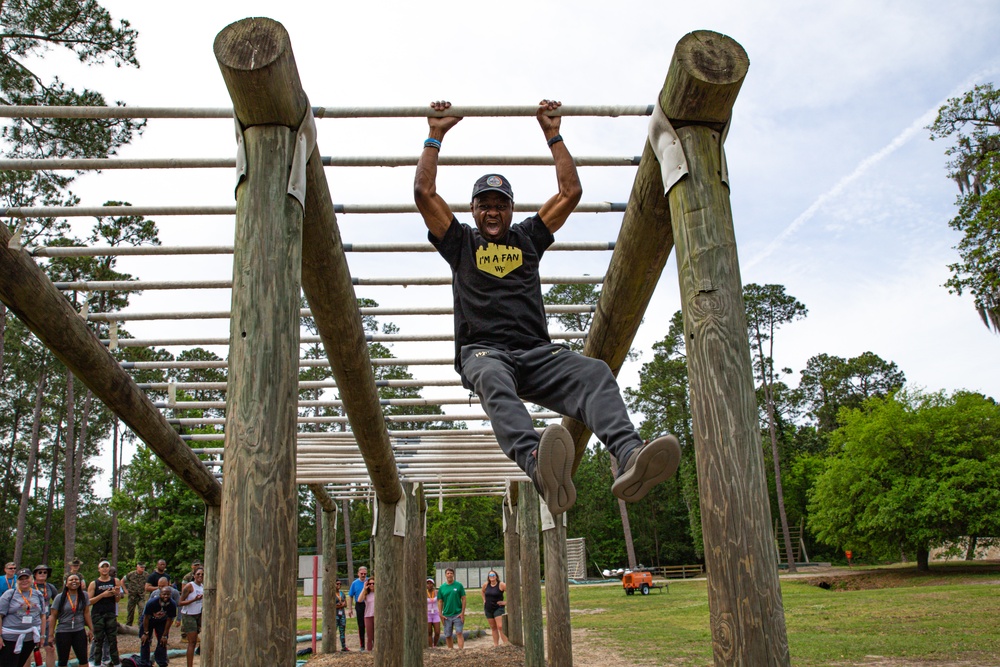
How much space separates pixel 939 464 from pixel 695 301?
98.3 feet

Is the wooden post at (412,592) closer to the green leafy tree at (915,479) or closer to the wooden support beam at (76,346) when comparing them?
the wooden support beam at (76,346)

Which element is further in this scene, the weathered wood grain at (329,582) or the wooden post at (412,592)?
the weathered wood grain at (329,582)

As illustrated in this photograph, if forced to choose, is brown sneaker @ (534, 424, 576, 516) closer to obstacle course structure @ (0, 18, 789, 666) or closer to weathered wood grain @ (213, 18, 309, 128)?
obstacle course structure @ (0, 18, 789, 666)

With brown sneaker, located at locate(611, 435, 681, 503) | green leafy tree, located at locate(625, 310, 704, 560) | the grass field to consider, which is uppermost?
green leafy tree, located at locate(625, 310, 704, 560)

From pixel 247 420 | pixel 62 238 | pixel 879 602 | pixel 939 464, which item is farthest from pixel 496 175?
pixel 939 464

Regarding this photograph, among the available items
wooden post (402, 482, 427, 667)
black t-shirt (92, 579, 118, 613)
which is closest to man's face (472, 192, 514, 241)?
wooden post (402, 482, 427, 667)

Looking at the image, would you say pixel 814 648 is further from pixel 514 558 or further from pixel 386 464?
pixel 386 464

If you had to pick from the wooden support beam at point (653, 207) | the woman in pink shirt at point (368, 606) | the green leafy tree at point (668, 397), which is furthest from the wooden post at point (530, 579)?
the green leafy tree at point (668, 397)

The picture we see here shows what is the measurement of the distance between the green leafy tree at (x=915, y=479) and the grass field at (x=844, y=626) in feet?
7.08

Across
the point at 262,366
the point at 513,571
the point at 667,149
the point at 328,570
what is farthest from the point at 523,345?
the point at 328,570

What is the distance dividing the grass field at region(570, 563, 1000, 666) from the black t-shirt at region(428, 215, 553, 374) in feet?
25.8

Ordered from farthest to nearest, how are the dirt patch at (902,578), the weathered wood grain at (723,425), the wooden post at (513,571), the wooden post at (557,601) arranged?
the dirt patch at (902,578)
the wooden post at (513,571)
the wooden post at (557,601)
the weathered wood grain at (723,425)

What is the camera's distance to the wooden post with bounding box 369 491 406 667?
8.77 m

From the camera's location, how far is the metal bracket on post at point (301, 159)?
3.17 meters
